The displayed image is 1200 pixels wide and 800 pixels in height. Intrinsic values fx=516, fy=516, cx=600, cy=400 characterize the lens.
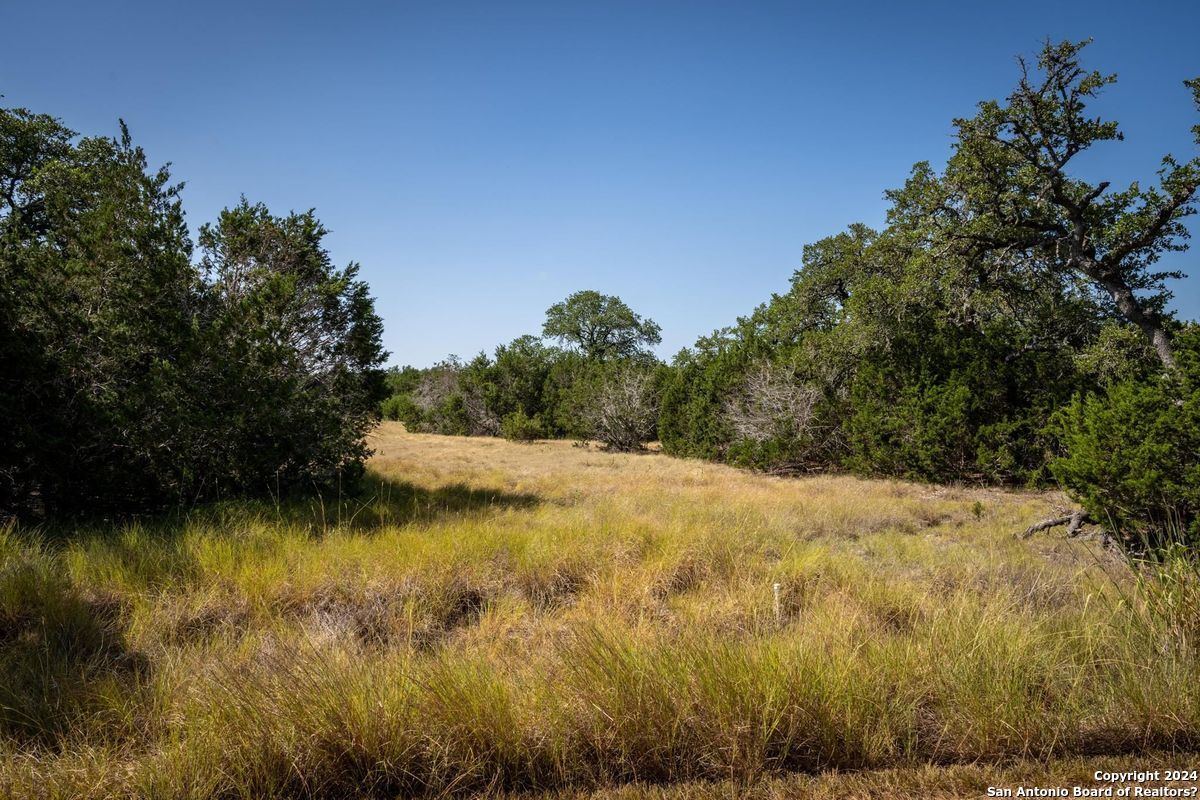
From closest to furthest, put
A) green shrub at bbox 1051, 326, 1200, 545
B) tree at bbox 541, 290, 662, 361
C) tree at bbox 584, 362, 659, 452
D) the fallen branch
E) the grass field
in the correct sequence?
the grass field → green shrub at bbox 1051, 326, 1200, 545 → the fallen branch → tree at bbox 584, 362, 659, 452 → tree at bbox 541, 290, 662, 361

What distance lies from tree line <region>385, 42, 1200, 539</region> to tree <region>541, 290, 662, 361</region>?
A: 34995 millimetres

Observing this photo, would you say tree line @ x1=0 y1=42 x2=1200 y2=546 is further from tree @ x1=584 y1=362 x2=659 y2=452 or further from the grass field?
tree @ x1=584 y1=362 x2=659 y2=452

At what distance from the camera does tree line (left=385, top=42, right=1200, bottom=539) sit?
21.2 feet

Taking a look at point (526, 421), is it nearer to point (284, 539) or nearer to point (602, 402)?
point (602, 402)

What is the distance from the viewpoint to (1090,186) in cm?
1090

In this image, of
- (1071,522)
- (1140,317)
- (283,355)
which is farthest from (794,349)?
(283,355)

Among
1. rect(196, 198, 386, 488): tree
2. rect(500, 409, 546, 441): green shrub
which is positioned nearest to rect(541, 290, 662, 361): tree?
rect(500, 409, 546, 441): green shrub

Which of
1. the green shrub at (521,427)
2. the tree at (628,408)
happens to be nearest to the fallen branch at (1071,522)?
the tree at (628,408)

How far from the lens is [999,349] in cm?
1394

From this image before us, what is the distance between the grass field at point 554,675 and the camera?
216 cm

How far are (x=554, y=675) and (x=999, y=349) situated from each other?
1596cm

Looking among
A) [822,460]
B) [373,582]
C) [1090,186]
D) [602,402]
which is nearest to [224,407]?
[373,582]

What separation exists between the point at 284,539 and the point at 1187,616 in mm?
7451

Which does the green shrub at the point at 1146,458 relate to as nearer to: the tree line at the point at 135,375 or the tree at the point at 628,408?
the tree line at the point at 135,375
